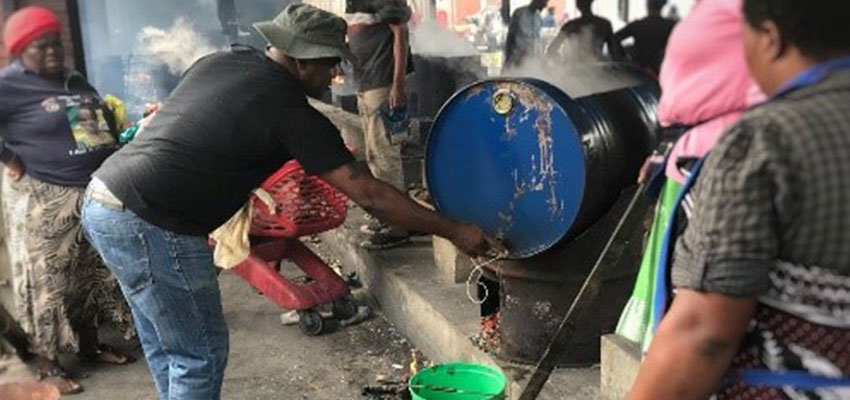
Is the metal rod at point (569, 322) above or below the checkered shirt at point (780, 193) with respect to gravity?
below

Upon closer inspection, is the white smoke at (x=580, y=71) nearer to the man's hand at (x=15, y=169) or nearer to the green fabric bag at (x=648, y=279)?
the green fabric bag at (x=648, y=279)

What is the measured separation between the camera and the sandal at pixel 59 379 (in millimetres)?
4605

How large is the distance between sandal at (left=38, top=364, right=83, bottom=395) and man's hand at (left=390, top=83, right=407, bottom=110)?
9.39 ft

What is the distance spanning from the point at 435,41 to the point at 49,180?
4.95m

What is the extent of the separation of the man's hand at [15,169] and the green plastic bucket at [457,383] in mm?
2658

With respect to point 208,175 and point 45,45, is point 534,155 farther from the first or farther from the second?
point 45,45

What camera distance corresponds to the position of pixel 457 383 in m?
3.36

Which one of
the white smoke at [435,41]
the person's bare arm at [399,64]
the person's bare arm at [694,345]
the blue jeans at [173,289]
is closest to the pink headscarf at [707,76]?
the person's bare arm at [694,345]

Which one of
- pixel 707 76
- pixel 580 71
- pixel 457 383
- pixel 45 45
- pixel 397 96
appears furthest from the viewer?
pixel 397 96

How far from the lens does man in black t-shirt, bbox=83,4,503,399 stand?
2898 millimetres

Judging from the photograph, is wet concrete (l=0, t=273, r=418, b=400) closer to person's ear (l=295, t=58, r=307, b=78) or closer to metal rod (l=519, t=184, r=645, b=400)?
metal rod (l=519, t=184, r=645, b=400)

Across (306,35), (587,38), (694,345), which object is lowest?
(694,345)

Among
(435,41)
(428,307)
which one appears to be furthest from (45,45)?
(435,41)

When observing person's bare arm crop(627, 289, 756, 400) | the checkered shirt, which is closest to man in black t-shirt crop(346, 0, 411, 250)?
person's bare arm crop(627, 289, 756, 400)
